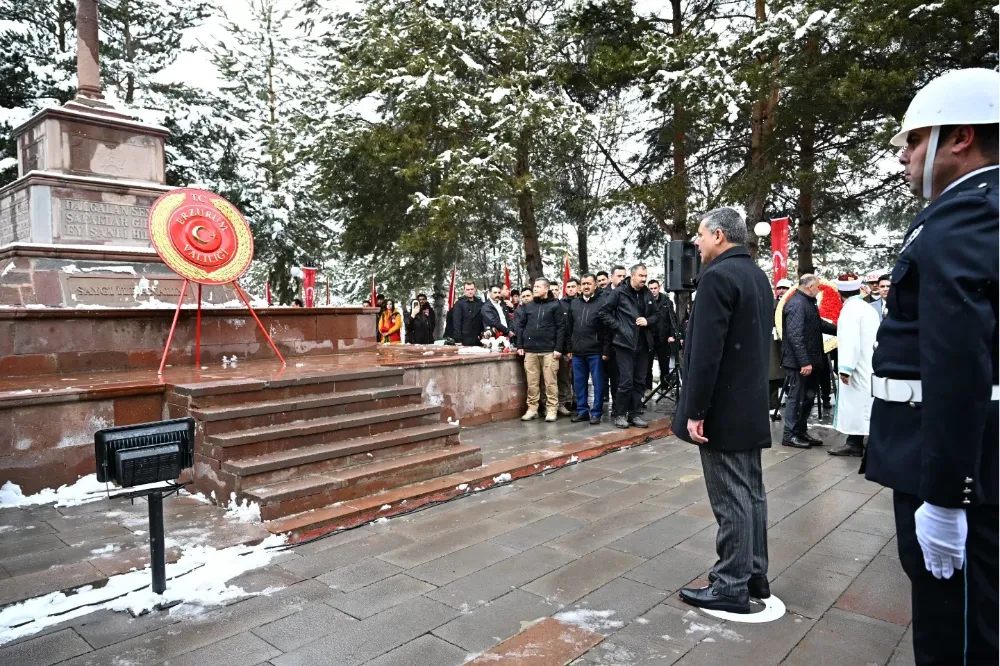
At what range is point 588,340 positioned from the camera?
855 cm

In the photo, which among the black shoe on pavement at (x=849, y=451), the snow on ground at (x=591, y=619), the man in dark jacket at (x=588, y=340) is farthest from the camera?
the man in dark jacket at (x=588, y=340)

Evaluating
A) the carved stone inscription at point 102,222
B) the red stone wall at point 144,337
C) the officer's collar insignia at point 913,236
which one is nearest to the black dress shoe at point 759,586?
the officer's collar insignia at point 913,236

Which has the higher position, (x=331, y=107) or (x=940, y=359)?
(x=331, y=107)

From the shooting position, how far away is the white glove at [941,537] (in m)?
1.77

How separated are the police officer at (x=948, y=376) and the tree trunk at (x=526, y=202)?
42.8 feet

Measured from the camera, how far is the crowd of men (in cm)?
825

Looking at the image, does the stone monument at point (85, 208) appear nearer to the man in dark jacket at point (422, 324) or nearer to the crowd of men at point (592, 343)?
the crowd of men at point (592, 343)

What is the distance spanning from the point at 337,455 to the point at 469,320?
272 inches

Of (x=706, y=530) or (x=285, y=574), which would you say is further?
(x=706, y=530)

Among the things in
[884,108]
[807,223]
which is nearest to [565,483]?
[884,108]

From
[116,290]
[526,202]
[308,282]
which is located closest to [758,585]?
[116,290]

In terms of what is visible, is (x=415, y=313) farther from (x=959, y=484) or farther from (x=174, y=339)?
(x=959, y=484)

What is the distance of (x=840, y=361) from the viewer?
6.71 metres

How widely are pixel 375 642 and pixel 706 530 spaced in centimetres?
246
